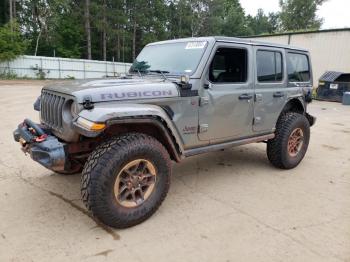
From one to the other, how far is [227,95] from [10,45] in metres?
28.5

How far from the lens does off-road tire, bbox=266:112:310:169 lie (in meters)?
5.07

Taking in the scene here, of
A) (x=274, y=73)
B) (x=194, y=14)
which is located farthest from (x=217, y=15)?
(x=274, y=73)

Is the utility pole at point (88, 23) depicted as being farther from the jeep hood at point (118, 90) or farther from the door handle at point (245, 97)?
the jeep hood at point (118, 90)

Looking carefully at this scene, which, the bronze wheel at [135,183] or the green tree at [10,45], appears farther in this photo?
the green tree at [10,45]

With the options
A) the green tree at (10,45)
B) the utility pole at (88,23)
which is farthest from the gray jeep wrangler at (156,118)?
the utility pole at (88,23)

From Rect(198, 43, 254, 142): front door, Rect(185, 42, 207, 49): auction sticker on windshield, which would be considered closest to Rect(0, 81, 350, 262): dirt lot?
Rect(198, 43, 254, 142): front door

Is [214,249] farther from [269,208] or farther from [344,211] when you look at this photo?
[344,211]

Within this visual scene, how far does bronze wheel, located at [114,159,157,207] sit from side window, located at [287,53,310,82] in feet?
9.73

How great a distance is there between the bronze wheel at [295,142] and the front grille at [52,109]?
3531 millimetres

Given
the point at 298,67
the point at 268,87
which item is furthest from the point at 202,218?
the point at 298,67

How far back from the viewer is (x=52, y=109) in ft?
11.7

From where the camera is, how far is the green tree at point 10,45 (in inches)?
1080

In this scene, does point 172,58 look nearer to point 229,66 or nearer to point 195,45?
point 195,45

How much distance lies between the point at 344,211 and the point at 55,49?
3938 cm
